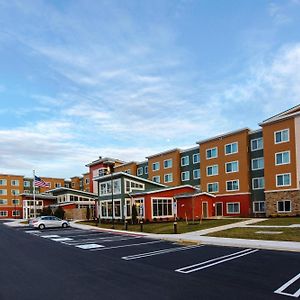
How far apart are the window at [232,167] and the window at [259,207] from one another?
5404 mm

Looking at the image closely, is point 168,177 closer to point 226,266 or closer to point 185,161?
point 185,161

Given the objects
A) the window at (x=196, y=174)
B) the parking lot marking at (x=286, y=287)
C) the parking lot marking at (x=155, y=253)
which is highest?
the window at (x=196, y=174)

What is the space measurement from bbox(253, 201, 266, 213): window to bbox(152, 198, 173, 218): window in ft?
38.3

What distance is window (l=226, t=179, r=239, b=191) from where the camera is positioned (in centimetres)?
5206

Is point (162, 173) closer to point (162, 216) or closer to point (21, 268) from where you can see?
point (162, 216)

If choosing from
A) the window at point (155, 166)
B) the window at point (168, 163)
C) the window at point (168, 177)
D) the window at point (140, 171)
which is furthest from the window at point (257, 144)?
the window at point (140, 171)

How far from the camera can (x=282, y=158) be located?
147 feet

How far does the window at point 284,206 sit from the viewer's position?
143ft

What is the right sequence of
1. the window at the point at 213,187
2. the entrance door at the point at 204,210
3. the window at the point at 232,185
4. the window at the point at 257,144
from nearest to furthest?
the entrance door at the point at 204,210, the window at the point at 257,144, the window at the point at 232,185, the window at the point at 213,187

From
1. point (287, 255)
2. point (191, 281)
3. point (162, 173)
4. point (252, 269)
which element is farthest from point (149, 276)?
point (162, 173)

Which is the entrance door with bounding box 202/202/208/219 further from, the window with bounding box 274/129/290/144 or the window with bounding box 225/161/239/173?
the window with bounding box 274/129/290/144

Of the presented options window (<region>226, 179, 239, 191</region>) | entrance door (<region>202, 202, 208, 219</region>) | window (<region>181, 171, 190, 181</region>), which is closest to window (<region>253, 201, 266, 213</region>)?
window (<region>226, 179, 239, 191</region>)

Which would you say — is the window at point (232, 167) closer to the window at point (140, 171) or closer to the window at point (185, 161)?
the window at point (185, 161)

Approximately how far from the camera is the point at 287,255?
15.6m
